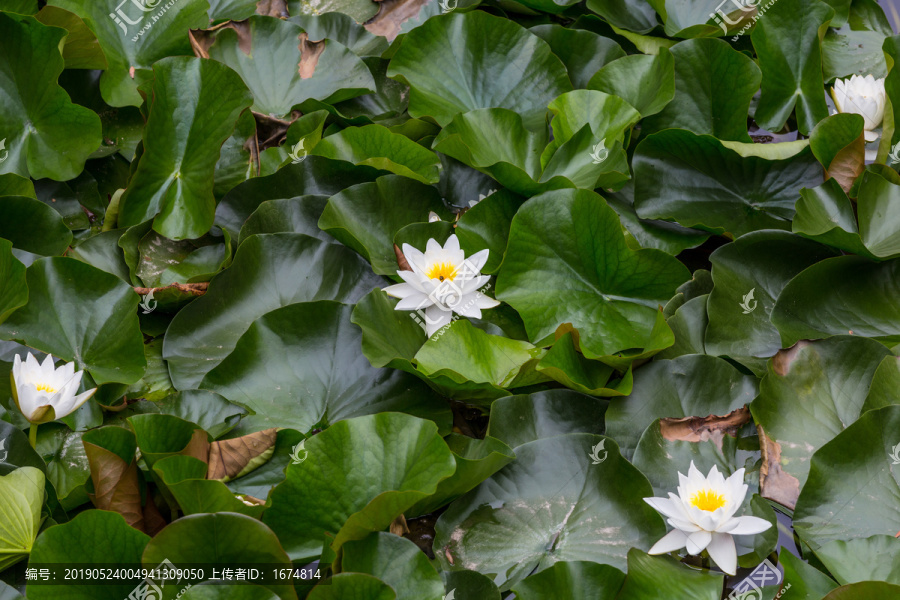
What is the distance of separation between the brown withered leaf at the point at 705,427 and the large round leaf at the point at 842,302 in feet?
0.61

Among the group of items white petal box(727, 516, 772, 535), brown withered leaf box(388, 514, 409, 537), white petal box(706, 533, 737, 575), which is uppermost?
white petal box(727, 516, 772, 535)

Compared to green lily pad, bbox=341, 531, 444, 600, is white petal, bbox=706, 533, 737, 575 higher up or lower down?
lower down

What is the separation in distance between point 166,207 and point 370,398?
2.15ft

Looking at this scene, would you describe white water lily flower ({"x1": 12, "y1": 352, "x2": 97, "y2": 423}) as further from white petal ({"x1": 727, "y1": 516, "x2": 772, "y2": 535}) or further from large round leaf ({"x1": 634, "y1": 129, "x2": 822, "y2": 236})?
large round leaf ({"x1": 634, "y1": 129, "x2": 822, "y2": 236})

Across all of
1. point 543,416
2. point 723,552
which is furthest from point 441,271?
point 723,552

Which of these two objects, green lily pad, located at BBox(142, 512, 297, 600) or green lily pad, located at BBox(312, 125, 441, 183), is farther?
green lily pad, located at BBox(312, 125, 441, 183)

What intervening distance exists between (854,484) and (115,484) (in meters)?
1.13

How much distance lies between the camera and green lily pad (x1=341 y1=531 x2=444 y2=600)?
1.02 metres

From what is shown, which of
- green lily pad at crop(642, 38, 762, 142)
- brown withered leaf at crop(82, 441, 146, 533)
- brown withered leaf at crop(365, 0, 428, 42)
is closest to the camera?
brown withered leaf at crop(82, 441, 146, 533)

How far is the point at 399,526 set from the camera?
3.83 ft

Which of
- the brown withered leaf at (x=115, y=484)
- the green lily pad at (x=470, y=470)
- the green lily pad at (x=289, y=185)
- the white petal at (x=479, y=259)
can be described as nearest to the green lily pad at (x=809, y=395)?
the green lily pad at (x=470, y=470)

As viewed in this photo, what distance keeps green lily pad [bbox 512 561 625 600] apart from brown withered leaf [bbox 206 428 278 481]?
1.50ft

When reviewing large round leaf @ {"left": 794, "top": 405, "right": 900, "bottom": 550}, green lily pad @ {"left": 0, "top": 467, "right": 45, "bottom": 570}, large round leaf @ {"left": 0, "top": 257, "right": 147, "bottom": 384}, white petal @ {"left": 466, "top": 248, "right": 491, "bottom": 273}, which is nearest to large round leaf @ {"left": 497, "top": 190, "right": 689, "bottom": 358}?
white petal @ {"left": 466, "top": 248, "right": 491, "bottom": 273}

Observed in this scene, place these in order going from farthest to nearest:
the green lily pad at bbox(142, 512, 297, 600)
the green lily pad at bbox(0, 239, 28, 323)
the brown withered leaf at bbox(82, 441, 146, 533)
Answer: the green lily pad at bbox(0, 239, 28, 323) → the brown withered leaf at bbox(82, 441, 146, 533) → the green lily pad at bbox(142, 512, 297, 600)
